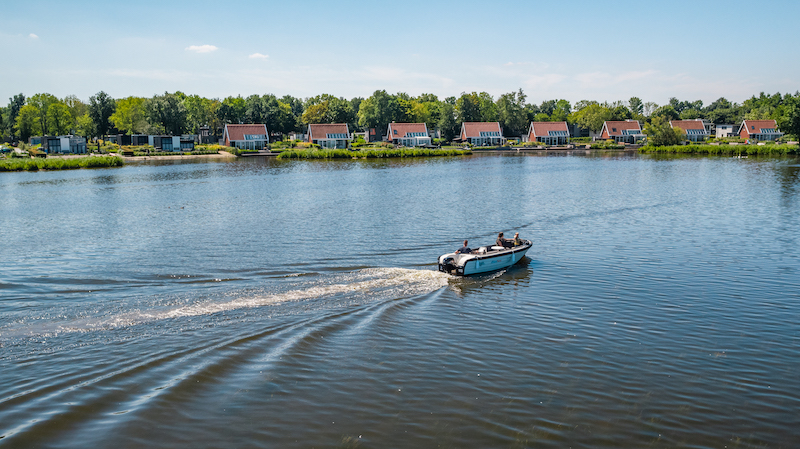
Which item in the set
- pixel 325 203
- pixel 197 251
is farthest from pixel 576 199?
pixel 197 251

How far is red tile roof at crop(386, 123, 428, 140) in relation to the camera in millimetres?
155500

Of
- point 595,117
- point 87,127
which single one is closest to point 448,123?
point 595,117

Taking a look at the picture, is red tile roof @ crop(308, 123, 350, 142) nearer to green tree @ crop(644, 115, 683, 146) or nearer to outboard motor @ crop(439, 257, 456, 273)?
green tree @ crop(644, 115, 683, 146)

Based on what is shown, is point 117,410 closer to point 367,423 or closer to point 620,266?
point 367,423

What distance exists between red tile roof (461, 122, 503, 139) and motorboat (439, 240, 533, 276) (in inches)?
5439

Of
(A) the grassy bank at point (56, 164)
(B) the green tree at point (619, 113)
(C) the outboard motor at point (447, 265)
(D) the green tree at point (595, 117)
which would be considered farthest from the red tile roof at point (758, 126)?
(C) the outboard motor at point (447, 265)

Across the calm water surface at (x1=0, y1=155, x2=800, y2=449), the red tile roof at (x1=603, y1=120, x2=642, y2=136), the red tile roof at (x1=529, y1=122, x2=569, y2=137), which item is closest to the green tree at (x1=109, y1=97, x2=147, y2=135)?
the red tile roof at (x1=529, y1=122, x2=569, y2=137)

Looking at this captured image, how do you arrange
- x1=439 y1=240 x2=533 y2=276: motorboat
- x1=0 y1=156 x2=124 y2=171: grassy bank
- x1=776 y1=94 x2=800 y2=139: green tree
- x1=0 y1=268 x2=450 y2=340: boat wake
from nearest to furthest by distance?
x1=0 y1=268 x2=450 y2=340: boat wake
x1=439 y1=240 x2=533 y2=276: motorboat
x1=0 y1=156 x2=124 y2=171: grassy bank
x1=776 y1=94 x2=800 y2=139: green tree

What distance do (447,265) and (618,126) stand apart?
6527 inches

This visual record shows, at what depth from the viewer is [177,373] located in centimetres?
1504

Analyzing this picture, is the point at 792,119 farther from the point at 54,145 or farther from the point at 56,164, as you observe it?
the point at 54,145

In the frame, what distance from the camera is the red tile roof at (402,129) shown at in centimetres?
15550

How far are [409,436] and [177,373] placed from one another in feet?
22.9

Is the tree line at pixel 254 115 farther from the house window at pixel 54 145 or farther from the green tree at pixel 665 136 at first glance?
the house window at pixel 54 145
